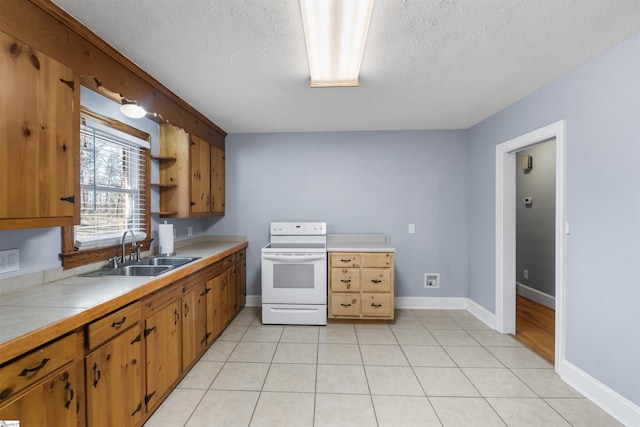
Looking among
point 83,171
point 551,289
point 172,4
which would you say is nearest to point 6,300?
point 83,171

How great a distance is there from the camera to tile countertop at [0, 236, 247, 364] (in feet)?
3.28

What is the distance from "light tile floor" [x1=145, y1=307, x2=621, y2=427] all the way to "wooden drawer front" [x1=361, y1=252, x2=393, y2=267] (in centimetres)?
71

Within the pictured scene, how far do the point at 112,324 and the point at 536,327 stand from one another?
3845 millimetres

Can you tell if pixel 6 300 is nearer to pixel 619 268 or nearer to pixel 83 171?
pixel 83 171

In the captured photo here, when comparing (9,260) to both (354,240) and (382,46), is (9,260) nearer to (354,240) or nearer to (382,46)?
(382,46)

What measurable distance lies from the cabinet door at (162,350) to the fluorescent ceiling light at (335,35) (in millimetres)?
1950

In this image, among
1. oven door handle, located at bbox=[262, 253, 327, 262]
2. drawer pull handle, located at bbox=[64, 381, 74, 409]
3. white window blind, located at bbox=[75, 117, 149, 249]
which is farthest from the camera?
oven door handle, located at bbox=[262, 253, 327, 262]

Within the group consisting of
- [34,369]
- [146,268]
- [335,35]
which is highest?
[335,35]

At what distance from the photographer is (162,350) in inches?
71.5

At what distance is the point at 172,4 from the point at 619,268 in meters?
2.95

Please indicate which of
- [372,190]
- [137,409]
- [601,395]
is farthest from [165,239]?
[601,395]

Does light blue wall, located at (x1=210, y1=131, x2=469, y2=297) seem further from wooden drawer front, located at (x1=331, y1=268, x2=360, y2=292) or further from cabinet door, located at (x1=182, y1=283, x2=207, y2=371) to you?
cabinet door, located at (x1=182, y1=283, x2=207, y2=371)

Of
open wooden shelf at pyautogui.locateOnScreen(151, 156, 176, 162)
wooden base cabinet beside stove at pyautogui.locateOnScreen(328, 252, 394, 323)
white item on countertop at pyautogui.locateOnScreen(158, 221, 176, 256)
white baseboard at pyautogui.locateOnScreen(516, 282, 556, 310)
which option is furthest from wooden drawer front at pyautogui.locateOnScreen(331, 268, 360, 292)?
white baseboard at pyautogui.locateOnScreen(516, 282, 556, 310)

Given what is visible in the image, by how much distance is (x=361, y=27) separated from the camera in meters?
1.50
